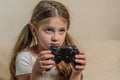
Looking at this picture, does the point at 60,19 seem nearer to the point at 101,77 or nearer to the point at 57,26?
the point at 57,26

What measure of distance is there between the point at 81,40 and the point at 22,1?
449mm

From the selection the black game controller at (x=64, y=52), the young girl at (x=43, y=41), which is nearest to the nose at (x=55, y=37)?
the young girl at (x=43, y=41)

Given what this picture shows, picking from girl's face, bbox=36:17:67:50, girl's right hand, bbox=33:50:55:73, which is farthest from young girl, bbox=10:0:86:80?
girl's right hand, bbox=33:50:55:73

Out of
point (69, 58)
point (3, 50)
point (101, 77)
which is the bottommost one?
point (101, 77)

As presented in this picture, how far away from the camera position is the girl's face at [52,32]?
3.74 ft

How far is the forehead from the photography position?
116 cm

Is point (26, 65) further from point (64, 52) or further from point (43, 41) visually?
point (64, 52)

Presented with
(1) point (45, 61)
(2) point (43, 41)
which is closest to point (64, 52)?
(1) point (45, 61)

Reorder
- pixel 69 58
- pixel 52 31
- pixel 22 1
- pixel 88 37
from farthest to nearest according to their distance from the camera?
pixel 88 37 → pixel 22 1 → pixel 52 31 → pixel 69 58

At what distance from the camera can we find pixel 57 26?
1146 millimetres

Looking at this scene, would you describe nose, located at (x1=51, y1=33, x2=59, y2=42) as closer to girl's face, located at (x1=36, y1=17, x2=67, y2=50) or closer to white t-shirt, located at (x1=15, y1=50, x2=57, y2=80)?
girl's face, located at (x1=36, y1=17, x2=67, y2=50)

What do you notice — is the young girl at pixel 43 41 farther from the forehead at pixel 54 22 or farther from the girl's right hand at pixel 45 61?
the girl's right hand at pixel 45 61

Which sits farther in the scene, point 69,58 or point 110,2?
point 110,2

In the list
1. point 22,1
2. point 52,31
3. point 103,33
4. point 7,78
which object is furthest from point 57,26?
point 103,33
